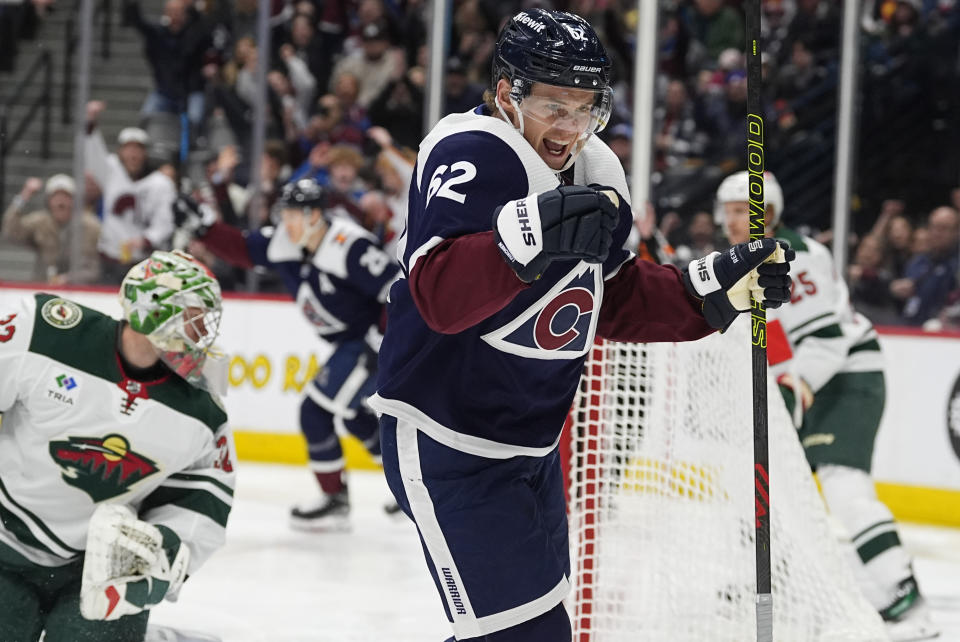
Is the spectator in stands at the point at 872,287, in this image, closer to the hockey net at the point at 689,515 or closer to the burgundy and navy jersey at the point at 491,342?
the hockey net at the point at 689,515

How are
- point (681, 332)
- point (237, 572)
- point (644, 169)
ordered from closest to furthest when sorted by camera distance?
point (681, 332)
point (237, 572)
point (644, 169)

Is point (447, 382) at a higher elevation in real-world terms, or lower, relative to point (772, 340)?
higher

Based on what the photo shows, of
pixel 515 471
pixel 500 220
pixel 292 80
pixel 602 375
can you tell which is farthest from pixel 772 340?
pixel 292 80

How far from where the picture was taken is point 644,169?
6230 millimetres

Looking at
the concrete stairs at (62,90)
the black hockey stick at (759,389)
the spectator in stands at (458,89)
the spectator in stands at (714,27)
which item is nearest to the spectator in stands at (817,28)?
the spectator in stands at (714,27)

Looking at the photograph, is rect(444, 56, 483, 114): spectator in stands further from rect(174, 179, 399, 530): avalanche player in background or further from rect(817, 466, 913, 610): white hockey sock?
rect(817, 466, 913, 610): white hockey sock

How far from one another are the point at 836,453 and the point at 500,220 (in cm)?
241

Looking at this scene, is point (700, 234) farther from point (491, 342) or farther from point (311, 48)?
point (491, 342)

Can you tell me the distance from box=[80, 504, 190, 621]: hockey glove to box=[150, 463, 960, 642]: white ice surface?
0.89 metres

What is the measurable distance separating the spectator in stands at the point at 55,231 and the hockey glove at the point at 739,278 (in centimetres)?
518

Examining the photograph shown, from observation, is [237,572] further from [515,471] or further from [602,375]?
[515,471]

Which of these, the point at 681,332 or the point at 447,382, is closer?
the point at 447,382

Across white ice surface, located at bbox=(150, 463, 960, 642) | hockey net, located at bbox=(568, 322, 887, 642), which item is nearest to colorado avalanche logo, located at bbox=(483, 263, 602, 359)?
hockey net, located at bbox=(568, 322, 887, 642)

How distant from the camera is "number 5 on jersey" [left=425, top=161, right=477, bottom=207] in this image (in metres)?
1.65
